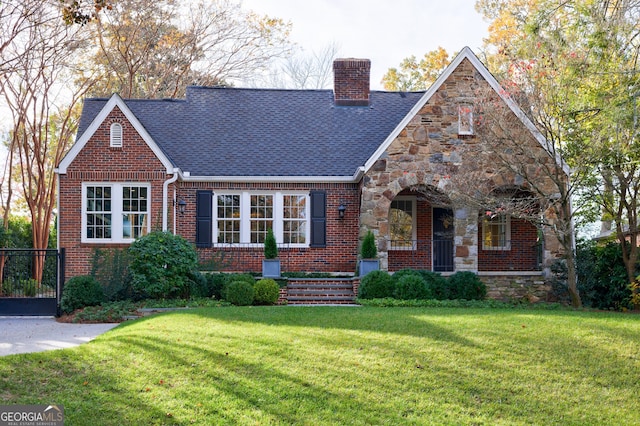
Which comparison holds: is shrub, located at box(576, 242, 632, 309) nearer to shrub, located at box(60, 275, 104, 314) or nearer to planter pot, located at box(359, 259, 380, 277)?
planter pot, located at box(359, 259, 380, 277)

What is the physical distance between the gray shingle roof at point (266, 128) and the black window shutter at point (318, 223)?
2.82 ft

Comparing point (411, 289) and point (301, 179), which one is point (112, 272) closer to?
point (301, 179)

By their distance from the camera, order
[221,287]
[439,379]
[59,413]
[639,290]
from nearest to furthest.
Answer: [59,413] < [439,379] < [639,290] < [221,287]

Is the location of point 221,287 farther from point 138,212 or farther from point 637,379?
point 637,379

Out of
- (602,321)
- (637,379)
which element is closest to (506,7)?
(602,321)

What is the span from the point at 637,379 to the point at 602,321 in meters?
3.14

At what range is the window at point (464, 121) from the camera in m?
17.4

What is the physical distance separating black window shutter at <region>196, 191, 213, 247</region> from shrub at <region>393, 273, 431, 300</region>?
5694mm

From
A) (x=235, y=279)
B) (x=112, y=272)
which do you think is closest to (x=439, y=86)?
(x=235, y=279)

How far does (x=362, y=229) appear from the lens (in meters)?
17.6

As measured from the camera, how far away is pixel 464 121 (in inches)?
691

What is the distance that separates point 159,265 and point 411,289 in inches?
232

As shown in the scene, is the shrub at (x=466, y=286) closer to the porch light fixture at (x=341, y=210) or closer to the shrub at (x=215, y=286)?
the porch light fixture at (x=341, y=210)

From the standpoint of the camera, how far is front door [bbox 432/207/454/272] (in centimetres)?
1989
